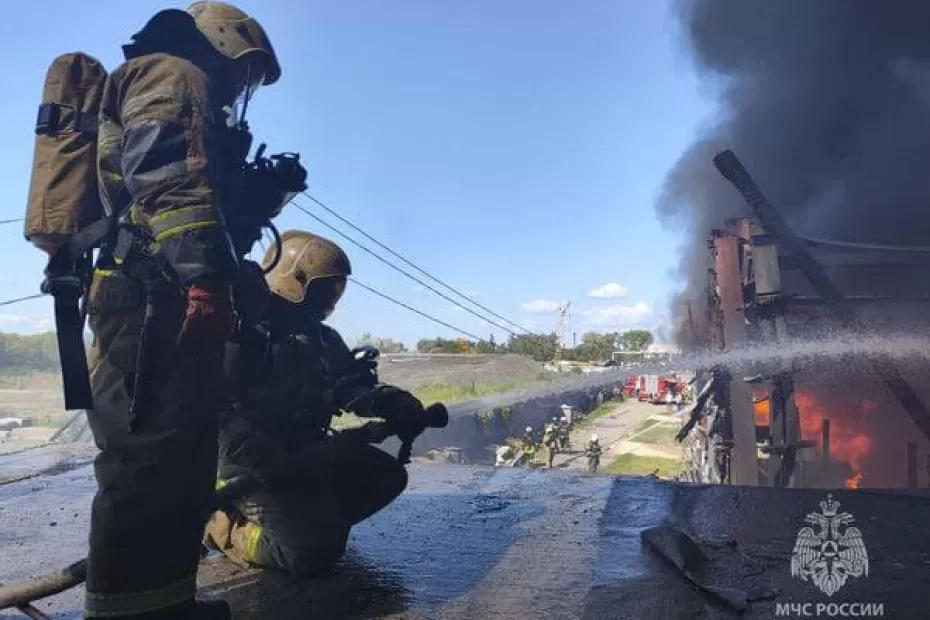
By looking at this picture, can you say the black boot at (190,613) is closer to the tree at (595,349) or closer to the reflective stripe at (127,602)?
the reflective stripe at (127,602)

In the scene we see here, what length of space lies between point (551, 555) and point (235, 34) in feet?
7.49

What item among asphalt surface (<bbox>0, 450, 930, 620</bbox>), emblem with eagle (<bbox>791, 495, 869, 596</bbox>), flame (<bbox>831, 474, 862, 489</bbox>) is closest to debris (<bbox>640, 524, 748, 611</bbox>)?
asphalt surface (<bbox>0, 450, 930, 620</bbox>)

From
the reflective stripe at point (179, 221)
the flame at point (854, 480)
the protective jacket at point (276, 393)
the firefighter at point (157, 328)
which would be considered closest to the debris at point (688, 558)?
the protective jacket at point (276, 393)

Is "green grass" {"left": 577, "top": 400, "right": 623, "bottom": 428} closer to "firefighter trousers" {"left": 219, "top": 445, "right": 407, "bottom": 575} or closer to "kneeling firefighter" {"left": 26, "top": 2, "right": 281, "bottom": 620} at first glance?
"firefighter trousers" {"left": 219, "top": 445, "right": 407, "bottom": 575}

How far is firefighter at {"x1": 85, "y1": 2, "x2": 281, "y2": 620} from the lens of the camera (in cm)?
180

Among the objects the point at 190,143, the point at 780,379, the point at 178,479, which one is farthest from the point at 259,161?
the point at 780,379

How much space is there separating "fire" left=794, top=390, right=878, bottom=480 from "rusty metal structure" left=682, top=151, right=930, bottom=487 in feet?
0.24

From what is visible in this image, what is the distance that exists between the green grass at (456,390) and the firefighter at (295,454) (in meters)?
15.4

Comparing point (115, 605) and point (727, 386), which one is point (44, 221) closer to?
point (115, 605)

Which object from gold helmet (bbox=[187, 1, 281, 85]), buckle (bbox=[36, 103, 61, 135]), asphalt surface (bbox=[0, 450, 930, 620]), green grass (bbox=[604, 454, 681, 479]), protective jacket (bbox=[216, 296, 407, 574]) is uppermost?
gold helmet (bbox=[187, 1, 281, 85])

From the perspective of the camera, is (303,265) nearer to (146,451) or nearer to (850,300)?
(146,451)

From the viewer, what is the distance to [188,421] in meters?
1.91

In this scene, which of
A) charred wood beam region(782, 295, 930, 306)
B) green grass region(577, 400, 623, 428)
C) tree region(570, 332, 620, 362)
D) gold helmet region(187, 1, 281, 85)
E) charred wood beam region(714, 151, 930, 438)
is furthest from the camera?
tree region(570, 332, 620, 362)

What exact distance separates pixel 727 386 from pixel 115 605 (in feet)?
20.7
